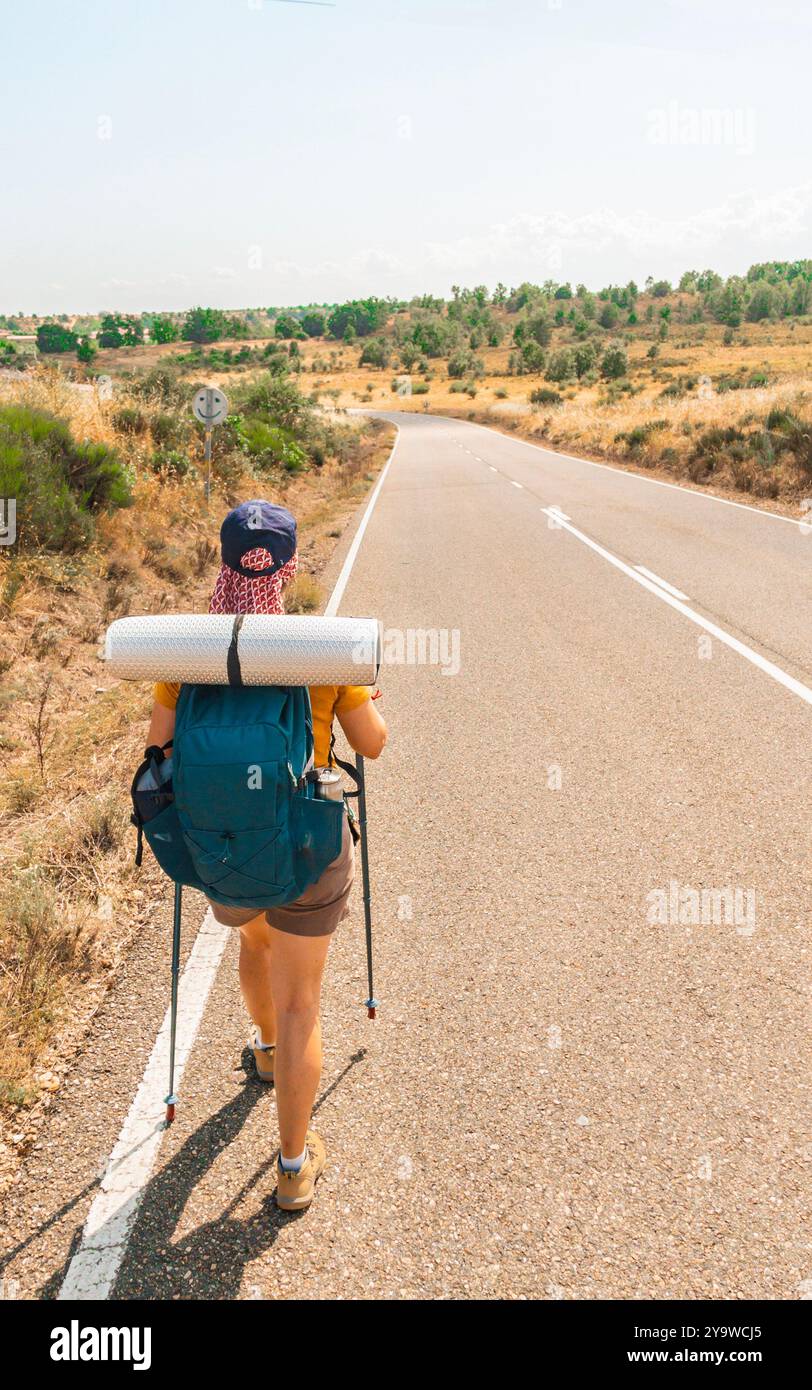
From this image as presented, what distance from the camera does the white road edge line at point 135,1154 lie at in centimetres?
239

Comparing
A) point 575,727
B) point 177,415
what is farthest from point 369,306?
point 575,727

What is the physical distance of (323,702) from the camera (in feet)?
7.81

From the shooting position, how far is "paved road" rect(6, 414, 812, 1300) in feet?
7.99

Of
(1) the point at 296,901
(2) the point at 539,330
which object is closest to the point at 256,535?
(1) the point at 296,901

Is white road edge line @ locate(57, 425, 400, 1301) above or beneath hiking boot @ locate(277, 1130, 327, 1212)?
beneath

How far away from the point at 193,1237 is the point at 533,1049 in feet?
4.34

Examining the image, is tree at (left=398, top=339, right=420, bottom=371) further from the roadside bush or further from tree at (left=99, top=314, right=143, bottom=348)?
tree at (left=99, top=314, right=143, bottom=348)

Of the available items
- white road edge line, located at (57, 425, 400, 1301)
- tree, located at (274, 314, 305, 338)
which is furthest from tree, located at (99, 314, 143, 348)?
white road edge line, located at (57, 425, 400, 1301)

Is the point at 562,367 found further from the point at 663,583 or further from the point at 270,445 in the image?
the point at 663,583

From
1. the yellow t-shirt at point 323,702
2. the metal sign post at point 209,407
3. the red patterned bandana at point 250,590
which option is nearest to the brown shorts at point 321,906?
the yellow t-shirt at point 323,702

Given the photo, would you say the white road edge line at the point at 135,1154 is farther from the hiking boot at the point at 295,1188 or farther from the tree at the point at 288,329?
the tree at the point at 288,329

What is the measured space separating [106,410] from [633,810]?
13.2m

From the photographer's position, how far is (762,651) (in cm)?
777

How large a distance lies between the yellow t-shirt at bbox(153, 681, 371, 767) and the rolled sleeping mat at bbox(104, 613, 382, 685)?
170 millimetres
